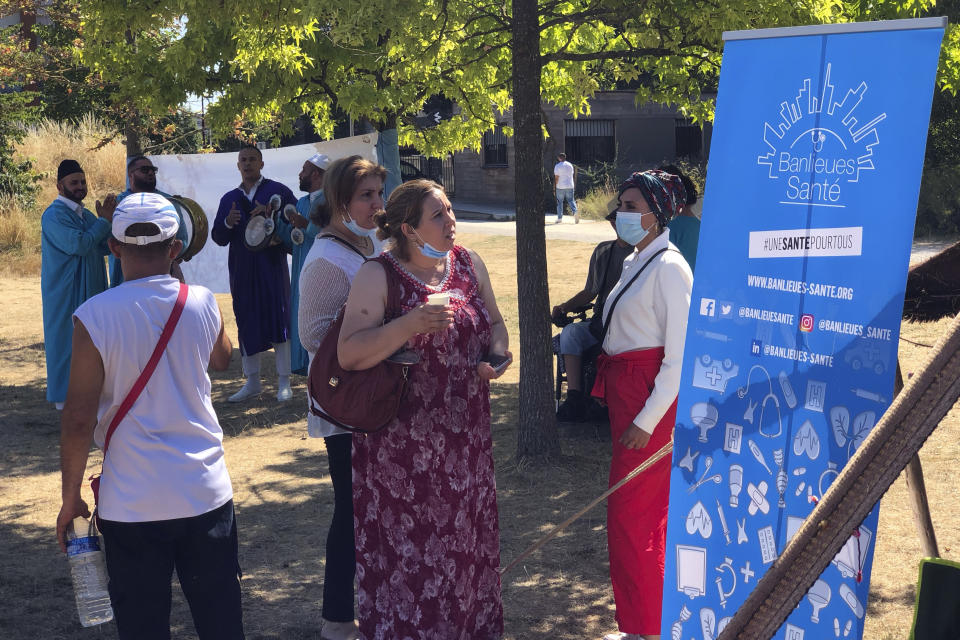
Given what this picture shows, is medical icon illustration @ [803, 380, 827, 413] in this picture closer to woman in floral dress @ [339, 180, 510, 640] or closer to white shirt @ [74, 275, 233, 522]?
woman in floral dress @ [339, 180, 510, 640]

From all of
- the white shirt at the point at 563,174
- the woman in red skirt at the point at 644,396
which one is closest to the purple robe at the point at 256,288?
the woman in red skirt at the point at 644,396

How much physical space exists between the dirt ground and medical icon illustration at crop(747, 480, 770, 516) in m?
1.56

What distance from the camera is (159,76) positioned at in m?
9.54

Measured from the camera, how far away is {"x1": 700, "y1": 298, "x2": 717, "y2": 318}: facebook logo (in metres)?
3.17

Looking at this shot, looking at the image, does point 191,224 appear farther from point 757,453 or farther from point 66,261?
point 757,453

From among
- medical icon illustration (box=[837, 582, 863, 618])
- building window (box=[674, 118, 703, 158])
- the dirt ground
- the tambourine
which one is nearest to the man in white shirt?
building window (box=[674, 118, 703, 158])

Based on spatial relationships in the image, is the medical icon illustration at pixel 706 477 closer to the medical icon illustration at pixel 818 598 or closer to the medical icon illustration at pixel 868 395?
the medical icon illustration at pixel 818 598

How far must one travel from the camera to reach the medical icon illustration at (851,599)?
2812mm

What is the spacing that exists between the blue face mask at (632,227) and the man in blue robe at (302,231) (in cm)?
277

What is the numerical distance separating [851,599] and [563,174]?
73.7 feet

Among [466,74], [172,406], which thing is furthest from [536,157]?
[172,406]

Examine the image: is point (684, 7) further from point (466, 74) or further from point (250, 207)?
point (250, 207)

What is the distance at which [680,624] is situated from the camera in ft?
10.9

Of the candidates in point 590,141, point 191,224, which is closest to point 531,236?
point 191,224
